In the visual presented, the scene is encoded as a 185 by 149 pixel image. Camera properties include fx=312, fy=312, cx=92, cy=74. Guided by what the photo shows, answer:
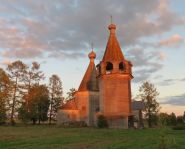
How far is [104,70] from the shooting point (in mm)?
43094

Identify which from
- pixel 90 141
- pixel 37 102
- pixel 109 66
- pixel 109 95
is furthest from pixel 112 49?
pixel 90 141

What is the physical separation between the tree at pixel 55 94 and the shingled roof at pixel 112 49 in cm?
2017

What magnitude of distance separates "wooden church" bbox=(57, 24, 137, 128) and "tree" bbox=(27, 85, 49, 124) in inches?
193

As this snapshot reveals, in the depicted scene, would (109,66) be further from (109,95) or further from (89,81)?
(89,81)

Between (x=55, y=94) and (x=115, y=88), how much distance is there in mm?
22738

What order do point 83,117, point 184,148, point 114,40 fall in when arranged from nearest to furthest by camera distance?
point 184,148 < point 114,40 < point 83,117

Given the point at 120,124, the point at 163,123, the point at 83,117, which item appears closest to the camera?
the point at 163,123

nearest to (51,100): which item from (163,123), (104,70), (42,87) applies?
(42,87)

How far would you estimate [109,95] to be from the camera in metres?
41.8

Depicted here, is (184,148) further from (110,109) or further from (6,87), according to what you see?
(6,87)

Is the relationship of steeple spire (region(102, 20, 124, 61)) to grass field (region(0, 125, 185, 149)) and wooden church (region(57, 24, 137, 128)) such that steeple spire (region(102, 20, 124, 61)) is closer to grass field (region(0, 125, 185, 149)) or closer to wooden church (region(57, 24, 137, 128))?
wooden church (region(57, 24, 137, 128))

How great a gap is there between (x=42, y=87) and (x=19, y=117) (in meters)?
6.73

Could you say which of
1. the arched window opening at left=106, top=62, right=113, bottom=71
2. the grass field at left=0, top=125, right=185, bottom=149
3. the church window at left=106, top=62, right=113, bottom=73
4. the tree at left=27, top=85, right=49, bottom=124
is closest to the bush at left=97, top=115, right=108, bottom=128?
the church window at left=106, top=62, right=113, bottom=73

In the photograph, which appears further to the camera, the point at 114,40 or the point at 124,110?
the point at 114,40
